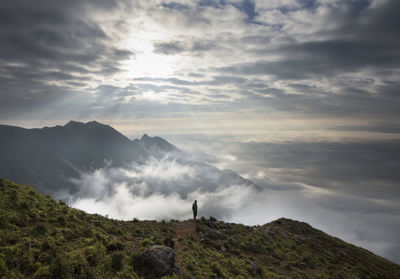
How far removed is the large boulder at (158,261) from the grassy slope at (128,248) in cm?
69

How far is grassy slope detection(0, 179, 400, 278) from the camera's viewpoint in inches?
500

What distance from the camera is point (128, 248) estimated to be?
1889 centimetres

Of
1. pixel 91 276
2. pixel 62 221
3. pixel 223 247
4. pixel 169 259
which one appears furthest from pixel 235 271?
pixel 62 221

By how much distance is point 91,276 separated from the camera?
1230 centimetres

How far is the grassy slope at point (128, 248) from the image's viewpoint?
12703 millimetres

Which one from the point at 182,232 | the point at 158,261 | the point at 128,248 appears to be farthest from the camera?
the point at 182,232

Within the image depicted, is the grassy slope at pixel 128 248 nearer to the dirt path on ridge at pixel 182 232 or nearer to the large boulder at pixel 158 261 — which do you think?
the dirt path on ridge at pixel 182 232

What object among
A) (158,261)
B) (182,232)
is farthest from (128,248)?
(182,232)

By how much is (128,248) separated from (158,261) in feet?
16.9

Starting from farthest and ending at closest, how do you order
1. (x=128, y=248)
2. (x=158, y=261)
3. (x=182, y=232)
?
(x=182, y=232), (x=128, y=248), (x=158, y=261)

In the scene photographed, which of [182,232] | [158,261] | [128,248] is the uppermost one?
[158,261]

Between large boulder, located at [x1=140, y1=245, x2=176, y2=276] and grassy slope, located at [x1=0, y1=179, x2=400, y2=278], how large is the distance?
2.25ft

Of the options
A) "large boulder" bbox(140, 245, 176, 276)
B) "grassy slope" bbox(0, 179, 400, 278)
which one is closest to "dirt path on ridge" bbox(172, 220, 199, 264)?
"grassy slope" bbox(0, 179, 400, 278)

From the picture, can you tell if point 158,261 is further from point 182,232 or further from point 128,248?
point 182,232
